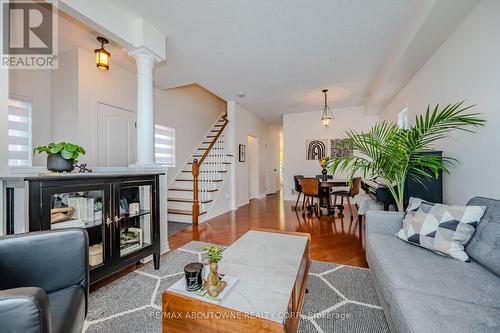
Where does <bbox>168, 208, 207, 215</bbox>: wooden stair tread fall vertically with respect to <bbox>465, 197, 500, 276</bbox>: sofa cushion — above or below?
below

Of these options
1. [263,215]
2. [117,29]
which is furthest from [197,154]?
[117,29]

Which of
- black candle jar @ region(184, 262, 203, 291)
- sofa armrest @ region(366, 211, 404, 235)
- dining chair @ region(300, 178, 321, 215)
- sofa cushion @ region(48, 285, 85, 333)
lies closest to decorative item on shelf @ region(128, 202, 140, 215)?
sofa cushion @ region(48, 285, 85, 333)

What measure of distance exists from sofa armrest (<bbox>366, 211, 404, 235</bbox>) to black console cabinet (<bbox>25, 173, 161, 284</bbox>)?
2.15 metres

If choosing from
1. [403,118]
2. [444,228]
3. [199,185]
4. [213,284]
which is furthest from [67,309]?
[403,118]

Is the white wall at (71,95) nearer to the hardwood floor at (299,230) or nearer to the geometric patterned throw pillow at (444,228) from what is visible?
the hardwood floor at (299,230)

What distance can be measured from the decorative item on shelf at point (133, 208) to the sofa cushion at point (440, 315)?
221 centimetres

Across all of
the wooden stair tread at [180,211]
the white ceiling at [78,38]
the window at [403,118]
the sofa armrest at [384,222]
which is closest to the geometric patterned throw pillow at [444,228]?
the sofa armrest at [384,222]

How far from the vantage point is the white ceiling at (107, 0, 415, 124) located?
2238 millimetres

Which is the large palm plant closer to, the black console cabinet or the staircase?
the black console cabinet

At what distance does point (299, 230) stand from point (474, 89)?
2.63 m

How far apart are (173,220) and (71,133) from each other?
2.17 metres

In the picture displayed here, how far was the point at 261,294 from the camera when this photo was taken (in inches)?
41.9

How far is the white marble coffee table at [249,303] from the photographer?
922 millimetres

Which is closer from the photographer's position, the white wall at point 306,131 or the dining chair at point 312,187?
the dining chair at point 312,187
